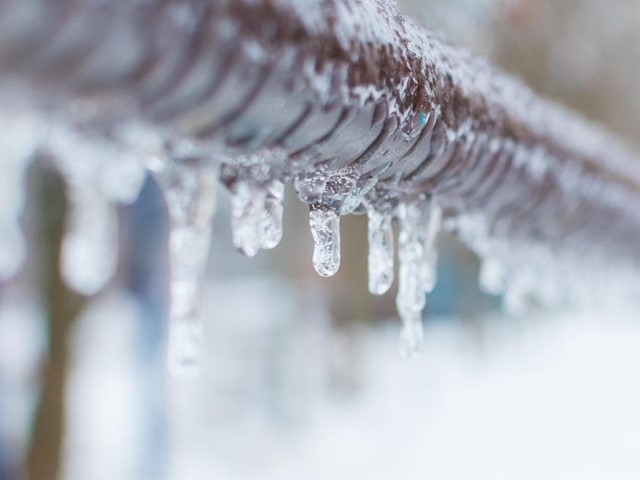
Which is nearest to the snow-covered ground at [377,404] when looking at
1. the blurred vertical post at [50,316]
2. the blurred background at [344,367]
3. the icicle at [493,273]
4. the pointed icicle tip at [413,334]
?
the blurred background at [344,367]

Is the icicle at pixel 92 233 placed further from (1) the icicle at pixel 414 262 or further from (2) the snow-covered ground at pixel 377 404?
(2) the snow-covered ground at pixel 377 404

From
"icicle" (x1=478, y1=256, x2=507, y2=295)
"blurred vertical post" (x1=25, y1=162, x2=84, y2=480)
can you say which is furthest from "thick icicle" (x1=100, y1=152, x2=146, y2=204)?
"blurred vertical post" (x1=25, y1=162, x2=84, y2=480)

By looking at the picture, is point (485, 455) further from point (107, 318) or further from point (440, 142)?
point (440, 142)

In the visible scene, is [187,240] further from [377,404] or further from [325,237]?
[377,404]

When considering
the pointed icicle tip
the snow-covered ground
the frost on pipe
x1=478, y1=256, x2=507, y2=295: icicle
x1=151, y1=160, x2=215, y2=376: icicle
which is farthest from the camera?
the snow-covered ground

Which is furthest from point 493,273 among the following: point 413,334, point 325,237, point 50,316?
point 50,316

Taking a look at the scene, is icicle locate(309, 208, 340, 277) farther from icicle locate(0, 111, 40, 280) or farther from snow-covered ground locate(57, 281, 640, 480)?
snow-covered ground locate(57, 281, 640, 480)

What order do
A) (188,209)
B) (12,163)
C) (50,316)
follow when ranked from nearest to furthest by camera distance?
(12,163)
(188,209)
(50,316)
